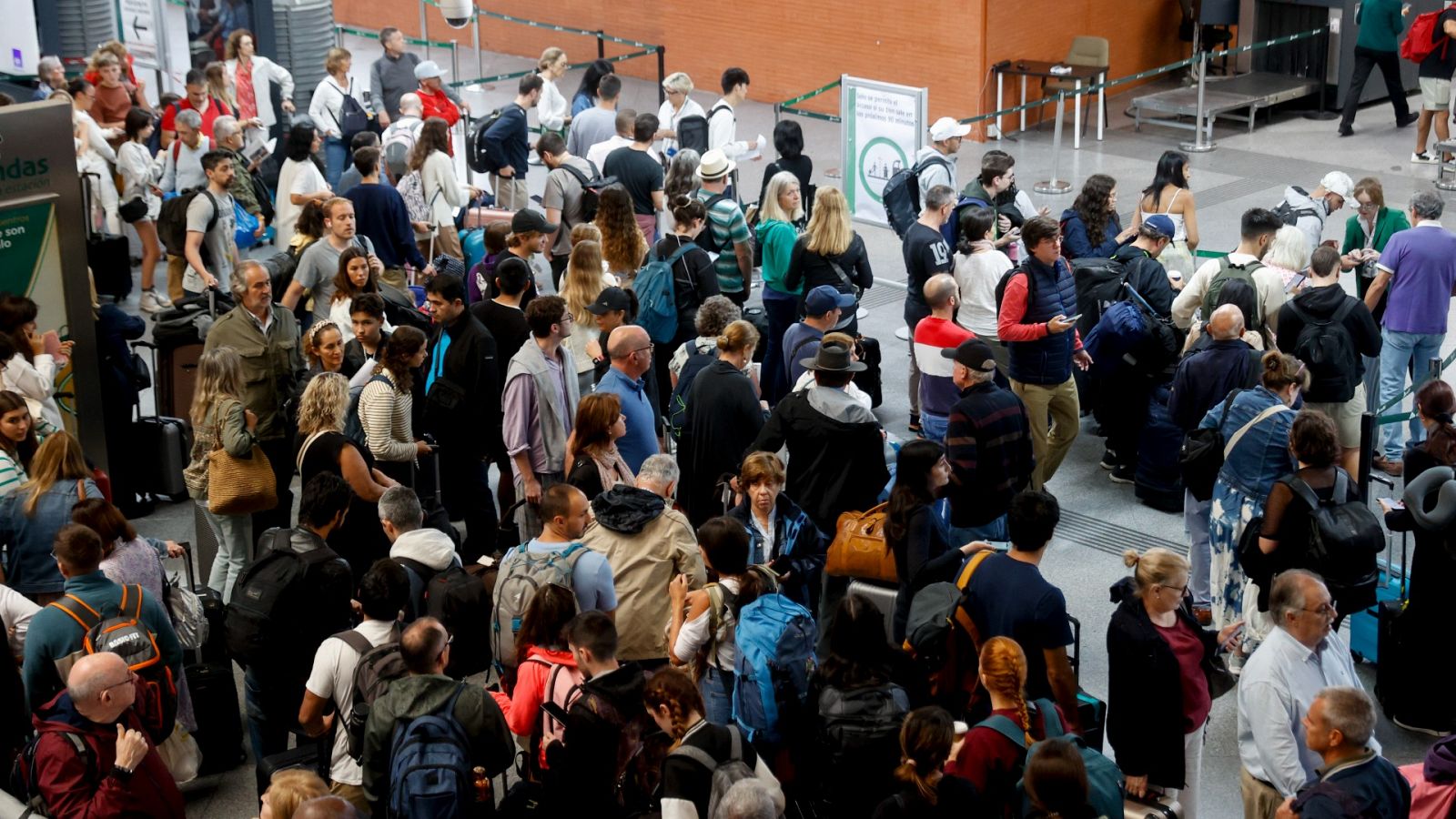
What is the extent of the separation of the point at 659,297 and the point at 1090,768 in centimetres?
507

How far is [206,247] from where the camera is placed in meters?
12.4

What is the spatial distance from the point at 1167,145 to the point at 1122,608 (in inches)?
532

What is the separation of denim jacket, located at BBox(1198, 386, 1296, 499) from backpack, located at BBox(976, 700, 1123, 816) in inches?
98.8

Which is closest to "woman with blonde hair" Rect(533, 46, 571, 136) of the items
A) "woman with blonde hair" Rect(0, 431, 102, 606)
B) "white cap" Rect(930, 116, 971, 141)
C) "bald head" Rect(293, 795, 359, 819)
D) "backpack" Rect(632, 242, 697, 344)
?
"white cap" Rect(930, 116, 971, 141)

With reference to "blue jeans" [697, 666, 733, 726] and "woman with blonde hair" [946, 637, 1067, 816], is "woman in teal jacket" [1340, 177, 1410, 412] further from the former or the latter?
"blue jeans" [697, 666, 733, 726]

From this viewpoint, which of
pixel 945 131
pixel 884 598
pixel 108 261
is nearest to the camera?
pixel 884 598

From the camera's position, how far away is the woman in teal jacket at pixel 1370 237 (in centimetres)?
1032

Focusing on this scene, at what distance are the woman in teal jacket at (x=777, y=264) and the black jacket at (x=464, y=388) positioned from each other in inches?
82.3

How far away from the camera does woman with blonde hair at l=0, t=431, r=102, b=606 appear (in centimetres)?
704

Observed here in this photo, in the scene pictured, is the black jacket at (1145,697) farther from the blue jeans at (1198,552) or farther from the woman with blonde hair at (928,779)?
the blue jeans at (1198,552)

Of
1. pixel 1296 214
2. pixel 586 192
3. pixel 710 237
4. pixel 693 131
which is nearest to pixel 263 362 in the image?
pixel 710 237

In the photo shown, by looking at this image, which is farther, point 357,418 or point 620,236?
point 620,236

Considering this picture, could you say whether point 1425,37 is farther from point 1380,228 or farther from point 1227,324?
point 1227,324

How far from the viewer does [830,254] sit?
10.1 meters
